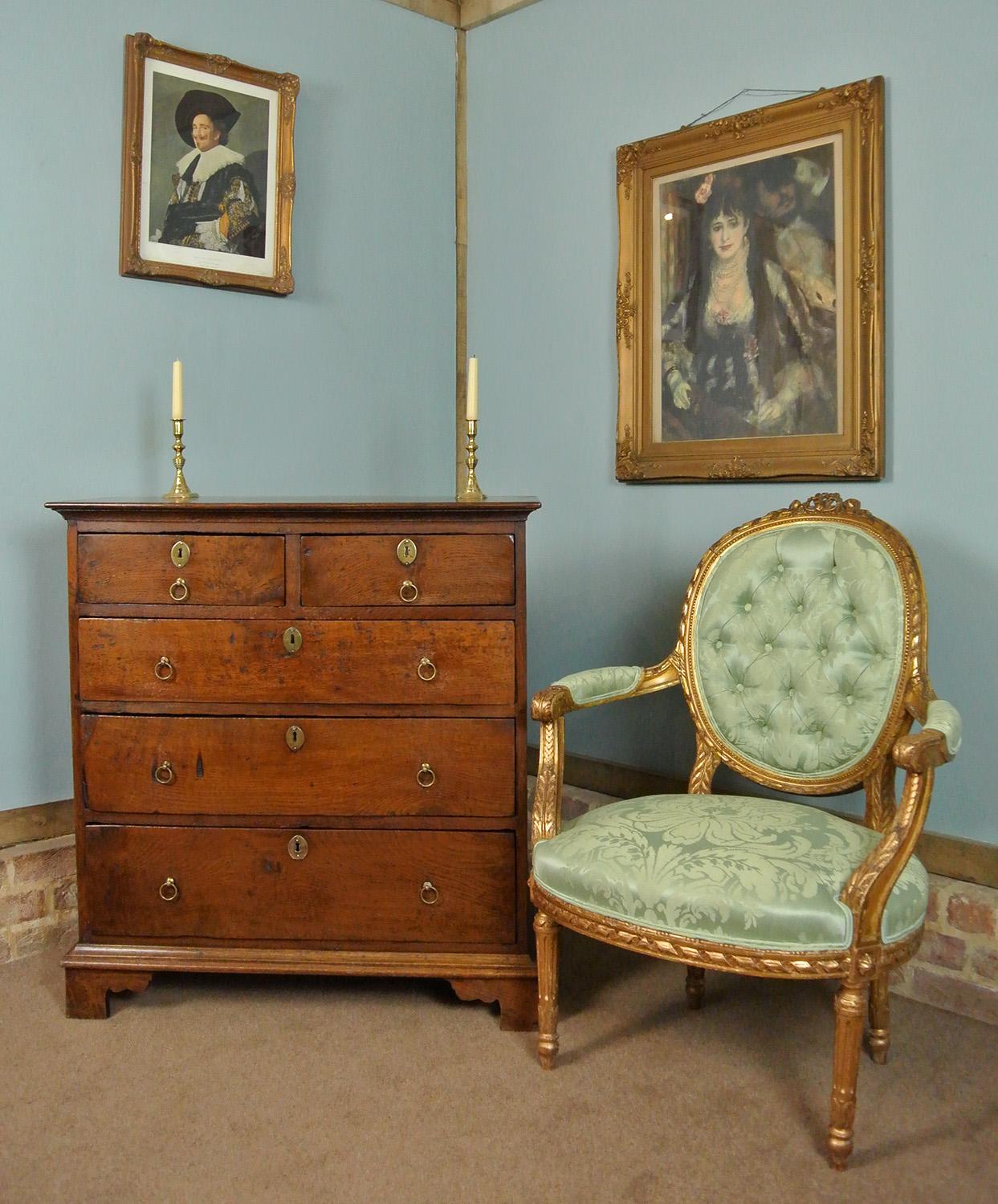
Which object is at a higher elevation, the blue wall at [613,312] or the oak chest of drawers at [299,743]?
the blue wall at [613,312]

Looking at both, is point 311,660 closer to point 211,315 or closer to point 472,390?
point 472,390

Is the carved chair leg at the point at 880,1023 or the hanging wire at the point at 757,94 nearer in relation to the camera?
the carved chair leg at the point at 880,1023

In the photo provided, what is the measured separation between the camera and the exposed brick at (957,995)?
306cm

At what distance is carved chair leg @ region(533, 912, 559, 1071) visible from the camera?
2.77 metres

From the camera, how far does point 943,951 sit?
315 cm

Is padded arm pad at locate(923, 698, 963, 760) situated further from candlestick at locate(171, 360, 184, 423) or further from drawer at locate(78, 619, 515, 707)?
candlestick at locate(171, 360, 184, 423)

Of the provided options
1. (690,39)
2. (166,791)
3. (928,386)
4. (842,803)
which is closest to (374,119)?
(690,39)

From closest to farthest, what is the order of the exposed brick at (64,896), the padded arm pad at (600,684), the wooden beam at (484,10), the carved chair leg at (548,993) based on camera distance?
1. the carved chair leg at (548,993)
2. the padded arm pad at (600,684)
3. the exposed brick at (64,896)
4. the wooden beam at (484,10)

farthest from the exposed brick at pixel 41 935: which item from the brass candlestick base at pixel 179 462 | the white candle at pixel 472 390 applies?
the white candle at pixel 472 390

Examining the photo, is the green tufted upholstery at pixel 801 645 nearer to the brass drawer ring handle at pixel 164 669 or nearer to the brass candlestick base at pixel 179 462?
the brass drawer ring handle at pixel 164 669

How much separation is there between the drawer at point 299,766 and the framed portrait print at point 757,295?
4.15 feet

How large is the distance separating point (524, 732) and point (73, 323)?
190 cm

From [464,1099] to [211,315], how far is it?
257 cm

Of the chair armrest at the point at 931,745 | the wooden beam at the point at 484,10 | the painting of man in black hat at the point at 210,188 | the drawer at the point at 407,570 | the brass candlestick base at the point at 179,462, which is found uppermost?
the wooden beam at the point at 484,10
